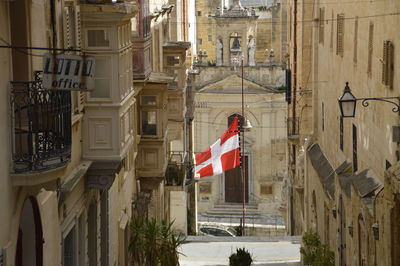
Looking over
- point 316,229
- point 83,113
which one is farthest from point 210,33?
point 83,113

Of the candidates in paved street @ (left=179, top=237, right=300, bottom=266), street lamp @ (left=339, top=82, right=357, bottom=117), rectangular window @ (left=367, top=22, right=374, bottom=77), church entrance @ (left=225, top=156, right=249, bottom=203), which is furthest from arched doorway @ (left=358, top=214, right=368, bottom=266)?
church entrance @ (left=225, top=156, right=249, bottom=203)

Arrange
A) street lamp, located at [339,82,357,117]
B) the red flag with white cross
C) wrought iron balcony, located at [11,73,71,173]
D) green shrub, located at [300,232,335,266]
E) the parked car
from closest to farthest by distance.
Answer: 1. wrought iron balcony, located at [11,73,71,173]
2. street lamp, located at [339,82,357,117]
3. green shrub, located at [300,232,335,266]
4. the red flag with white cross
5. the parked car

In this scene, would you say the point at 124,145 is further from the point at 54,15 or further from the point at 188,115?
the point at 188,115

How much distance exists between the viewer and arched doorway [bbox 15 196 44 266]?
487 inches

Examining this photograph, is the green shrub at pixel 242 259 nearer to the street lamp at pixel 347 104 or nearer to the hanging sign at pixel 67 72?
the street lamp at pixel 347 104

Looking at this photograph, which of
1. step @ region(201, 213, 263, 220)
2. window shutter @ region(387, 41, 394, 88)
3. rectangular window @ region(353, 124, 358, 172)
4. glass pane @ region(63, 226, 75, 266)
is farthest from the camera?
step @ region(201, 213, 263, 220)

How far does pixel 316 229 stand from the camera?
2723 cm

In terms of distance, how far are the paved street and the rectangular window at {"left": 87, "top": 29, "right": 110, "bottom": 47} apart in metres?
13.4

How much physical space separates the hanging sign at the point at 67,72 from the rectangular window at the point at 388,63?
21.0 ft

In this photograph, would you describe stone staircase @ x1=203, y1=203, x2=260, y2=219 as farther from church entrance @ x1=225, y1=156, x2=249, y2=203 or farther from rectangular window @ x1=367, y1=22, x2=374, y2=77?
rectangular window @ x1=367, y1=22, x2=374, y2=77

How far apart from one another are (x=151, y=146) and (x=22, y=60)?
45.4 ft

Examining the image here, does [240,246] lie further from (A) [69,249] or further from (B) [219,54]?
(B) [219,54]

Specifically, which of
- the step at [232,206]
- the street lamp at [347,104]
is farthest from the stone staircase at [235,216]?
the street lamp at [347,104]

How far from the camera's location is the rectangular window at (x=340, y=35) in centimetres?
2253
